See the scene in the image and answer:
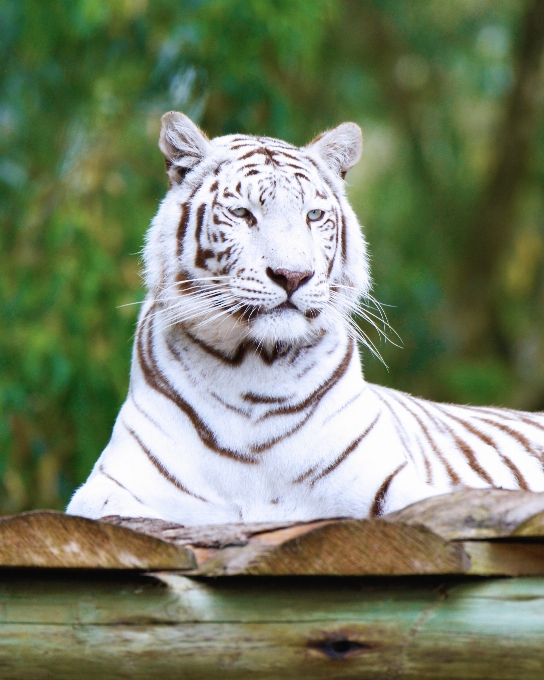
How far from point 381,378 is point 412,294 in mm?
2159

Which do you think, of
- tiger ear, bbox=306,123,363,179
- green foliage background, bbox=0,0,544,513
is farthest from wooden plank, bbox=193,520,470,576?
green foliage background, bbox=0,0,544,513

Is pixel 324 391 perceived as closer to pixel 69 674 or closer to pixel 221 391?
pixel 221 391

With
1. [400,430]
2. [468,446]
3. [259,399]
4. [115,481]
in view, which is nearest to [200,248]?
[259,399]

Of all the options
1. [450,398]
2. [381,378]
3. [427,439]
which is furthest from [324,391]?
[381,378]

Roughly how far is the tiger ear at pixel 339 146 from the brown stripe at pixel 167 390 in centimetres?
80

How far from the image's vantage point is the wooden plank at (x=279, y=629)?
1950mm

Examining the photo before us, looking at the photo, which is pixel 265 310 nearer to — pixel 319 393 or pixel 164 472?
pixel 319 393

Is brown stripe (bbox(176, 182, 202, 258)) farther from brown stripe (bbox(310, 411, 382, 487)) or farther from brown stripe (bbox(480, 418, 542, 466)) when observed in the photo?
brown stripe (bbox(480, 418, 542, 466))

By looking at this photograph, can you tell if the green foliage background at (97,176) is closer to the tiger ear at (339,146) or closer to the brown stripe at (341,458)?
the tiger ear at (339,146)

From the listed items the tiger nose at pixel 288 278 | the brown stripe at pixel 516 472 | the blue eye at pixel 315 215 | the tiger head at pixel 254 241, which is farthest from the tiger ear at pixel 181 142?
the brown stripe at pixel 516 472

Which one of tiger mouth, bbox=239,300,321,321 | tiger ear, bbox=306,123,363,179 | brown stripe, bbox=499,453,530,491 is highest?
tiger ear, bbox=306,123,363,179

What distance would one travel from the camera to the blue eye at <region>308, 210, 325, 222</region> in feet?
9.78

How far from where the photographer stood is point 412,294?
8.59 metres

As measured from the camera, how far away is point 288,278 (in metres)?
2.71
